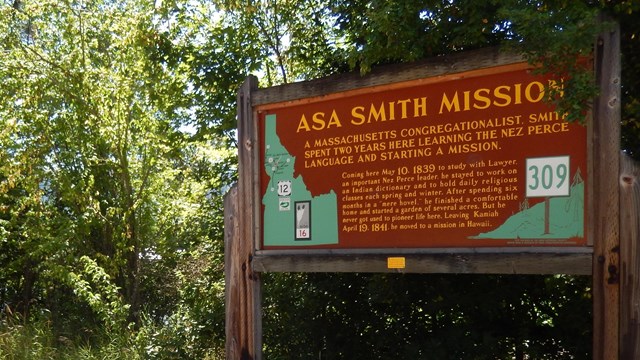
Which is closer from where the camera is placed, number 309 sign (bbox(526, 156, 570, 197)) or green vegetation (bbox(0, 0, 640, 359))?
number 309 sign (bbox(526, 156, 570, 197))

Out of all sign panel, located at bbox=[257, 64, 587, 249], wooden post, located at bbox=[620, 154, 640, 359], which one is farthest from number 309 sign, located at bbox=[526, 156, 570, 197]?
wooden post, located at bbox=[620, 154, 640, 359]

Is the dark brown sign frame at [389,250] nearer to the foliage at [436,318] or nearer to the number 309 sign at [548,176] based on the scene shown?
the number 309 sign at [548,176]

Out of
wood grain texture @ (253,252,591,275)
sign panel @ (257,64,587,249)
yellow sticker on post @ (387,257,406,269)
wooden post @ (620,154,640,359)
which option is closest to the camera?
wooden post @ (620,154,640,359)

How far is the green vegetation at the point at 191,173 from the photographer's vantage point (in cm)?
545

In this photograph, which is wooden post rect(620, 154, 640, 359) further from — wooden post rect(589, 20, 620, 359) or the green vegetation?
the green vegetation

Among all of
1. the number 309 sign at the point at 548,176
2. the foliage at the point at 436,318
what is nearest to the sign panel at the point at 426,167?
the number 309 sign at the point at 548,176

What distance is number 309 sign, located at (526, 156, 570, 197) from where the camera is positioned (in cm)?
399

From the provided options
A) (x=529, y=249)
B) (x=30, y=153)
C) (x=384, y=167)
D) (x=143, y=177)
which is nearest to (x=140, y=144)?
(x=143, y=177)

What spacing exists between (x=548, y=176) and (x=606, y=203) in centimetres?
36

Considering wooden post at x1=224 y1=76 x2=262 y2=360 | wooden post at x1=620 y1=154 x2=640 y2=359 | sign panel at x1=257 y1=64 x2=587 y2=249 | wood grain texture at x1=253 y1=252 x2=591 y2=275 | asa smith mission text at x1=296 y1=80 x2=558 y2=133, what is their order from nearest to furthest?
wooden post at x1=620 y1=154 x2=640 y2=359 < wood grain texture at x1=253 y1=252 x2=591 y2=275 < sign panel at x1=257 y1=64 x2=587 y2=249 < asa smith mission text at x1=296 y1=80 x2=558 y2=133 < wooden post at x1=224 y1=76 x2=262 y2=360

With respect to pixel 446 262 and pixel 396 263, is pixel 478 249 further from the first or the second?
pixel 396 263

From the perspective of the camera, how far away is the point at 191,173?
995 cm

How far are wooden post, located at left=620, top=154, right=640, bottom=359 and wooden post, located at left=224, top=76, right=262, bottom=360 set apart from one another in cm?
256

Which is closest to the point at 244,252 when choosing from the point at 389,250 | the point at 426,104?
the point at 389,250
